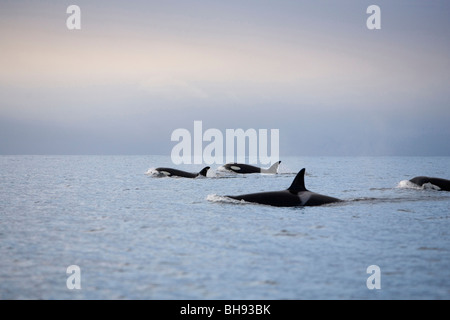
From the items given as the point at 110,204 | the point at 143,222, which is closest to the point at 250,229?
the point at 143,222

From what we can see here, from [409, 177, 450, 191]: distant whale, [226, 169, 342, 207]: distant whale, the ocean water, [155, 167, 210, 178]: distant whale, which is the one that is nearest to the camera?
the ocean water

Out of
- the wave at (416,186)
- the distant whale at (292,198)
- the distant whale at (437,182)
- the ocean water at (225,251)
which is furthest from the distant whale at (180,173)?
the distant whale at (292,198)

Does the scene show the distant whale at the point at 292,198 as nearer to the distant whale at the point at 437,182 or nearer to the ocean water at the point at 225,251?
the ocean water at the point at 225,251

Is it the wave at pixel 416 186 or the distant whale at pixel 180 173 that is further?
the distant whale at pixel 180 173

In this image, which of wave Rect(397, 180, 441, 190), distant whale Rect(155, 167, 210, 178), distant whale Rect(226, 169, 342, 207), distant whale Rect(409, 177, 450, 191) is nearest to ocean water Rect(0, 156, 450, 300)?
distant whale Rect(226, 169, 342, 207)

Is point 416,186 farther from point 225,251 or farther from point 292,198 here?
point 225,251

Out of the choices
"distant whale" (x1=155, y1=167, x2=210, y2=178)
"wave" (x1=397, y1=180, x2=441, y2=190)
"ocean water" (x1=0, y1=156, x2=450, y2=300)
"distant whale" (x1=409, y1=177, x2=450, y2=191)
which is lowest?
"ocean water" (x1=0, y1=156, x2=450, y2=300)

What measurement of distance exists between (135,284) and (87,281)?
42.5 inches

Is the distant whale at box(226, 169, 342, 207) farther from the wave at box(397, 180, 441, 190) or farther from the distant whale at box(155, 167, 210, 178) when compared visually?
the distant whale at box(155, 167, 210, 178)

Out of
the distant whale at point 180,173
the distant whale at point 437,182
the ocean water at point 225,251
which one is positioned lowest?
the ocean water at point 225,251

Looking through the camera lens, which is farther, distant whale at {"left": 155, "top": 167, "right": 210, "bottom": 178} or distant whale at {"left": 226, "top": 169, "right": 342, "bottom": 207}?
distant whale at {"left": 155, "top": 167, "right": 210, "bottom": 178}

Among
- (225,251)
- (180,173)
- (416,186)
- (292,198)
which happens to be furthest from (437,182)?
(225,251)

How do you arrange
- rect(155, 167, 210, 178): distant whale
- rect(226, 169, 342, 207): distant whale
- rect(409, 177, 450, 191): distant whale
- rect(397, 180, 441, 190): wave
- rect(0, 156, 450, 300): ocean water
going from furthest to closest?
rect(155, 167, 210, 178): distant whale, rect(397, 180, 441, 190): wave, rect(409, 177, 450, 191): distant whale, rect(226, 169, 342, 207): distant whale, rect(0, 156, 450, 300): ocean water

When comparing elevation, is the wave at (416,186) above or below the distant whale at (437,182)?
below
